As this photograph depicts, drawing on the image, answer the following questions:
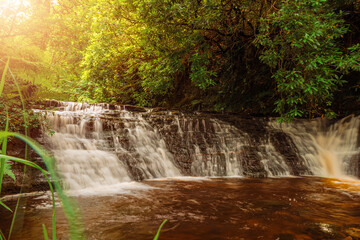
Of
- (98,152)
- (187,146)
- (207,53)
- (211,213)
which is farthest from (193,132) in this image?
(211,213)

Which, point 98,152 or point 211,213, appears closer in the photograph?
point 211,213

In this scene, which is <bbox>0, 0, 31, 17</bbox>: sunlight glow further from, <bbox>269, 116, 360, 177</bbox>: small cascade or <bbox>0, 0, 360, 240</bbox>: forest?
<bbox>269, 116, 360, 177</bbox>: small cascade

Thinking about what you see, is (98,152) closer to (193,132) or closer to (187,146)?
(187,146)

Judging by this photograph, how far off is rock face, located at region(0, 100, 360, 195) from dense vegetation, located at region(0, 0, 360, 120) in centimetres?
86

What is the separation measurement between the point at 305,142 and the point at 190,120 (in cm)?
386

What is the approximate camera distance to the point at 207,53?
25.6 feet

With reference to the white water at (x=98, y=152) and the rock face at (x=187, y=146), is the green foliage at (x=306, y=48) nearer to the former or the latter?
the rock face at (x=187, y=146)

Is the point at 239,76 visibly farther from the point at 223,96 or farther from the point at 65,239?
the point at 65,239

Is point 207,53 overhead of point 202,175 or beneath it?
overhead

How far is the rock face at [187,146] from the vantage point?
5.38 meters

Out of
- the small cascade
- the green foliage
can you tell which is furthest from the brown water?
the green foliage

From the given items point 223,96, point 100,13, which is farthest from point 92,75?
point 223,96

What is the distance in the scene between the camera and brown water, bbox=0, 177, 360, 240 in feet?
8.45

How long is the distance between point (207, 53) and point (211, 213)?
5756 millimetres
